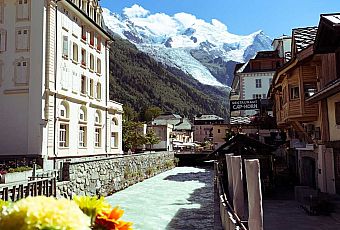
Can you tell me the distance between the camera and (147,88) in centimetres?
16975

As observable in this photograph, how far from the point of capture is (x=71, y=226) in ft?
5.22

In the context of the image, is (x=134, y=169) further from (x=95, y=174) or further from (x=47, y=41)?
(x=47, y=41)

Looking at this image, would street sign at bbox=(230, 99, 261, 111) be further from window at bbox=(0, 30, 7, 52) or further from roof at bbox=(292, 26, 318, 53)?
window at bbox=(0, 30, 7, 52)

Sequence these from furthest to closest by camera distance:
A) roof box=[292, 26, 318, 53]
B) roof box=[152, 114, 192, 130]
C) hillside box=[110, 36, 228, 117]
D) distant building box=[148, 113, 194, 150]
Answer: hillside box=[110, 36, 228, 117], roof box=[152, 114, 192, 130], distant building box=[148, 113, 194, 150], roof box=[292, 26, 318, 53]

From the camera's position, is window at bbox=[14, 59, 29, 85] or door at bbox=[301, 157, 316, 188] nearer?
door at bbox=[301, 157, 316, 188]

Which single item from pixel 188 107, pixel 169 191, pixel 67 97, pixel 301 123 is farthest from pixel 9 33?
pixel 188 107

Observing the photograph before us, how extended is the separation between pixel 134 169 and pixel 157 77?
157 metres

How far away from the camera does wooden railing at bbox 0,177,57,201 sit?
41.1ft

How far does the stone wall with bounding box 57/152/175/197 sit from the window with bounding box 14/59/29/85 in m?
9.13

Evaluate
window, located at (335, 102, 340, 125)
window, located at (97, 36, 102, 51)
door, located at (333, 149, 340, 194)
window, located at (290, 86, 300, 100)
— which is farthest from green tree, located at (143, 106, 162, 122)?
window, located at (335, 102, 340, 125)

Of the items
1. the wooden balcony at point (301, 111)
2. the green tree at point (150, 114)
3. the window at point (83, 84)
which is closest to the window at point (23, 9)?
the window at point (83, 84)

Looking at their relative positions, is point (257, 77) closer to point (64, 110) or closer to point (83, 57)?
point (83, 57)

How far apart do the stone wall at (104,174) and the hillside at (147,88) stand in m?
113

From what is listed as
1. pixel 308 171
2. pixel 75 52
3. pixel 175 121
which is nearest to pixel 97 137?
pixel 75 52
